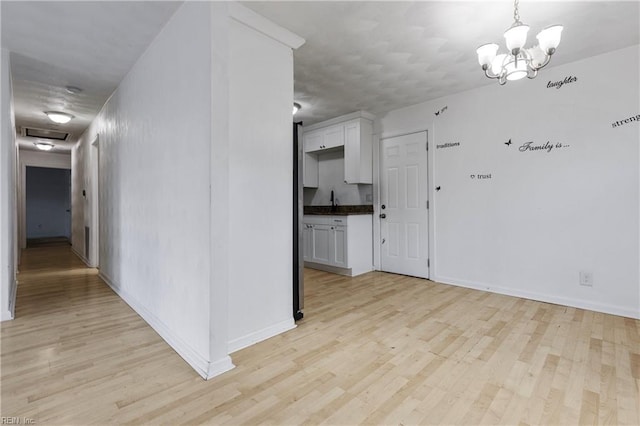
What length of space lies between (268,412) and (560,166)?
360 cm

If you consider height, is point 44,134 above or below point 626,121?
above

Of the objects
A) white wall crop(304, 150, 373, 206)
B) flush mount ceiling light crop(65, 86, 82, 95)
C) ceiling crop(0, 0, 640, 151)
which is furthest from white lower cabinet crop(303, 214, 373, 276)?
flush mount ceiling light crop(65, 86, 82, 95)

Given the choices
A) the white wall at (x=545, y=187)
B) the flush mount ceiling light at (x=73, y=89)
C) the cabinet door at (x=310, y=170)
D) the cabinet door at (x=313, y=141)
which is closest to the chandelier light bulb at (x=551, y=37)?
the white wall at (x=545, y=187)

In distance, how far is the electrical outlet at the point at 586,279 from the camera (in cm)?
299

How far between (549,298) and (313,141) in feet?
13.4

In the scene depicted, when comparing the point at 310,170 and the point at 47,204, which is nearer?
the point at 310,170

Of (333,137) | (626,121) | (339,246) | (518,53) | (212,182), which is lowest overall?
(339,246)

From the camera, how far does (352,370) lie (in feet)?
6.20

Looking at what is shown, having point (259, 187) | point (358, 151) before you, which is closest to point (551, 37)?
point (259, 187)

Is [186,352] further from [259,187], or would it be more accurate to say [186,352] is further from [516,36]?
[516,36]

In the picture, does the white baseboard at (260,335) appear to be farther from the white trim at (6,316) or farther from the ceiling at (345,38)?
the ceiling at (345,38)

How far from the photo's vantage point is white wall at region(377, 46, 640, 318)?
9.31 feet

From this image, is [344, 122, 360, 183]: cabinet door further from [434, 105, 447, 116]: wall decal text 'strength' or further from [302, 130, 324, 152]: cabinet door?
[434, 105, 447, 116]: wall decal text 'strength'

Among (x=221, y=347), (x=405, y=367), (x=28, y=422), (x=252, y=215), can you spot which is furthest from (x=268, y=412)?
(x=252, y=215)
